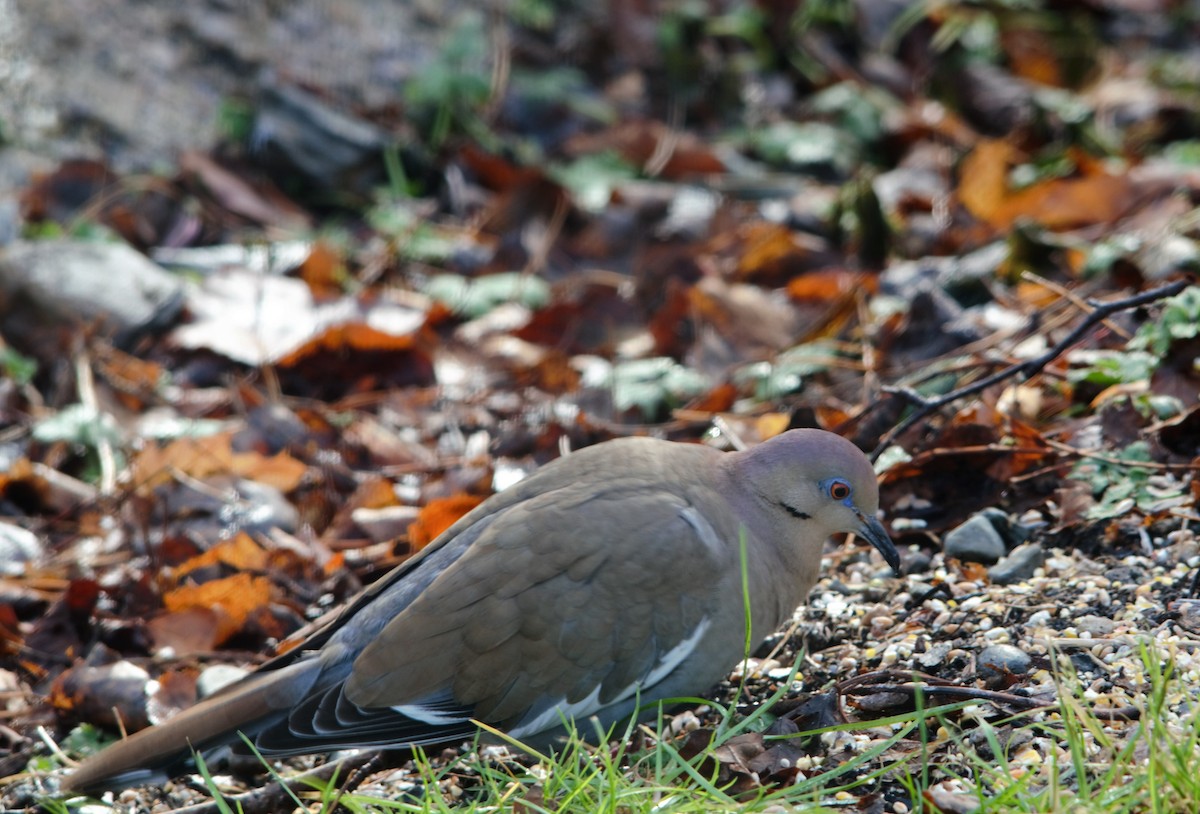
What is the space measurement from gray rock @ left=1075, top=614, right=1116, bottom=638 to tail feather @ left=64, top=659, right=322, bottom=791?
5.64 ft

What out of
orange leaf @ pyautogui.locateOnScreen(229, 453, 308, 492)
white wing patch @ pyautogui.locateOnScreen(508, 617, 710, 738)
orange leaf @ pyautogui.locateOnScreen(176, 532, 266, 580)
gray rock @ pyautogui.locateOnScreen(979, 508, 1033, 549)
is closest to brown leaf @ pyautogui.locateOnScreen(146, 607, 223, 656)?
orange leaf @ pyautogui.locateOnScreen(176, 532, 266, 580)

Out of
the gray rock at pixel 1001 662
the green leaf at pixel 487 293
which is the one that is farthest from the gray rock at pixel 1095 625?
the green leaf at pixel 487 293

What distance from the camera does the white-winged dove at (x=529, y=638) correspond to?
9.48 feet

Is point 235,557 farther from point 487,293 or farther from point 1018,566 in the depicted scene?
point 1018,566

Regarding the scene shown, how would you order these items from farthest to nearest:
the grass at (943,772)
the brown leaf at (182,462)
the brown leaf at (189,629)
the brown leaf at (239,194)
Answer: the brown leaf at (239,194) < the brown leaf at (182,462) < the brown leaf at (189,629) < the grass at (943,772)

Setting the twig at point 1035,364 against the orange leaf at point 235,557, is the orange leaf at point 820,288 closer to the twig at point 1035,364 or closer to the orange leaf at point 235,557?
the twig at point 1035,364

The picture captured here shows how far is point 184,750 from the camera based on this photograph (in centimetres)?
290

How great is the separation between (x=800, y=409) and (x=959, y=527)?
539 mm

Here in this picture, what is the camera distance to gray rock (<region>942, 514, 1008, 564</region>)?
3.33 m

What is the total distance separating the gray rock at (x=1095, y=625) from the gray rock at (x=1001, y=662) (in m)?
0.15

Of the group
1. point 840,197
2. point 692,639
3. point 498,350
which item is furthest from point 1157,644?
point 840,197

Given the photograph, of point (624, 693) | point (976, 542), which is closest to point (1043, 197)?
point (976, 542)

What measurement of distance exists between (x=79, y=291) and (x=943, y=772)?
13.0 ft

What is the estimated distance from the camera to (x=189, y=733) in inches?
114
